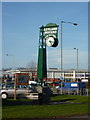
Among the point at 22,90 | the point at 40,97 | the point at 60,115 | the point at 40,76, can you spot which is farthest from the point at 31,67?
the point at 60,115

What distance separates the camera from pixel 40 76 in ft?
144

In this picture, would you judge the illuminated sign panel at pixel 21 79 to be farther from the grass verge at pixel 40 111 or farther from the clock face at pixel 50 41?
the clock face at pixel 50 41

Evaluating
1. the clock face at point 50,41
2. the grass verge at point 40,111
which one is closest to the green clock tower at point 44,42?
the clock face at point 50,41

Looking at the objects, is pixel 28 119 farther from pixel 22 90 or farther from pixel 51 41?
pixel 51 41

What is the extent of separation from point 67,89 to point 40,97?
66.1 ft

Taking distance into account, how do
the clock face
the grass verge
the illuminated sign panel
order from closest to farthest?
the grass verge, the illuminated sign panel, the clock face

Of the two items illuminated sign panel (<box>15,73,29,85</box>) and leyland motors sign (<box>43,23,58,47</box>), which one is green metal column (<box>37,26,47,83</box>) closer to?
leyland motors sign (<box>43,23,58,47</box>)

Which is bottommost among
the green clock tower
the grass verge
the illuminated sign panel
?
the grass verge

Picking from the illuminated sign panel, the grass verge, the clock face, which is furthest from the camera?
the clock face

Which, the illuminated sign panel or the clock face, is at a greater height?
the clock face

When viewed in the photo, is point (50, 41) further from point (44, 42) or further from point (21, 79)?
point (21, 79)

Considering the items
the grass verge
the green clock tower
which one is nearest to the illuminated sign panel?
the grass verge

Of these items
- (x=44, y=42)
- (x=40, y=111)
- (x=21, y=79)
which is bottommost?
(x=40, y=111)

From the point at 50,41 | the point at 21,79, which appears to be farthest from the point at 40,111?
the point at 50,41
